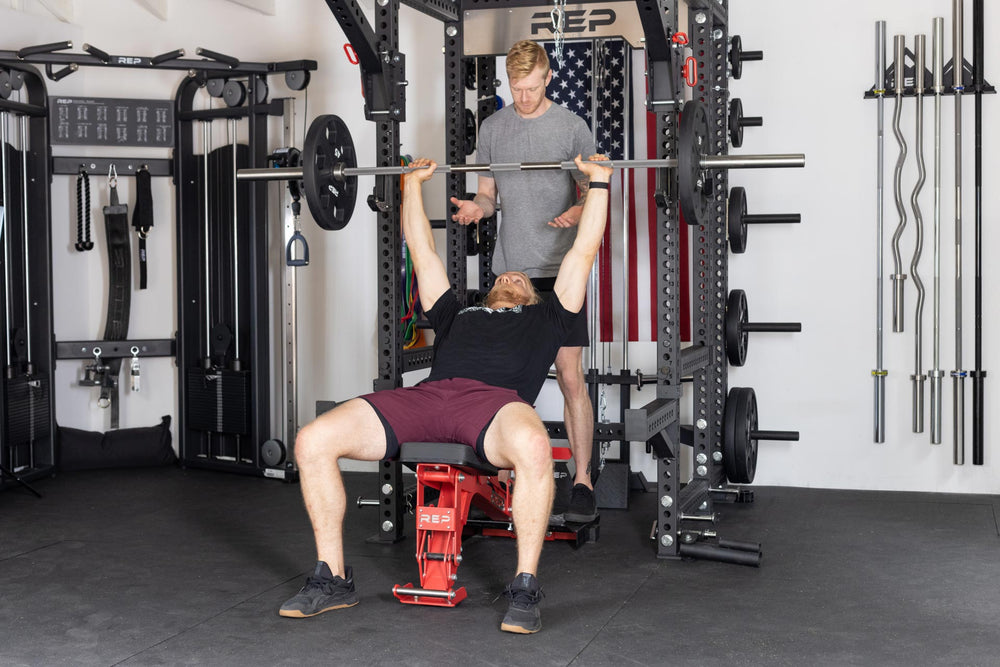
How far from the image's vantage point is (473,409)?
3.05 meters

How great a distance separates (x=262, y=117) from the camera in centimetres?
509

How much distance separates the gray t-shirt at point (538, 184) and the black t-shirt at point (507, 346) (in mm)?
490

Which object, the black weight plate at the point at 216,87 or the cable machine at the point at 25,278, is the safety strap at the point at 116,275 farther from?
the black weight plate at the point at 216,87

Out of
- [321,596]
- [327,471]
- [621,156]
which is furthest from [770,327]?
[321,596]

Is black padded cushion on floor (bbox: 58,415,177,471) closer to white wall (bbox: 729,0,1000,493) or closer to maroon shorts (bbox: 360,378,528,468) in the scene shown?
maroon shorts (bbox: 360,378,528,468)

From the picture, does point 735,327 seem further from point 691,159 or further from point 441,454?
point 441,454

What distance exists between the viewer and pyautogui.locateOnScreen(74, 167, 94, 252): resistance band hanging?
5234 millimetres

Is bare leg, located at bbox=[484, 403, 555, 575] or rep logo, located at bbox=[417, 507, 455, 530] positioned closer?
bare leg, located at bbox=[484, 403, 555, 575]

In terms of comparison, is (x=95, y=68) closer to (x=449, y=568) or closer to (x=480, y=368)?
(x=480, y=368)

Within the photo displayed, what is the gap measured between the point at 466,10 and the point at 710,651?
2.50m

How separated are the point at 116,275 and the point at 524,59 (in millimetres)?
2682

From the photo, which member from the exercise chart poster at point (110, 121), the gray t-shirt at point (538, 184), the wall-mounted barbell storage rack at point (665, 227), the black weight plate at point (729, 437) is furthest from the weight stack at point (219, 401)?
the black weight plate at point (729, 437)

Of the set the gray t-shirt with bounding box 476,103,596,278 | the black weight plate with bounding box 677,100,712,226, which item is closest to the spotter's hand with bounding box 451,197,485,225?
the gray t-shirt with bounding box 476,103,596,278

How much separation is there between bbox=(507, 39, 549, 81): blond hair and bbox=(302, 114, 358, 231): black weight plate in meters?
0.61
